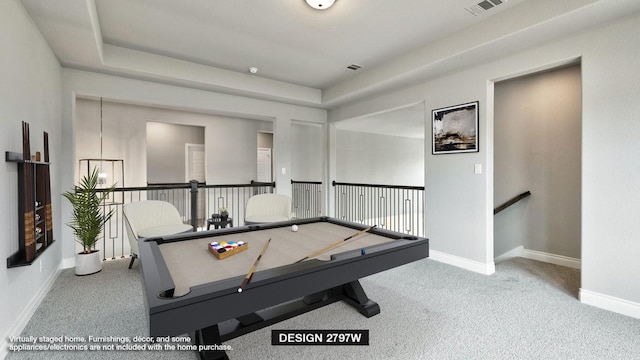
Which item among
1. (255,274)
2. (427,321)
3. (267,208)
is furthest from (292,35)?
(427,321)

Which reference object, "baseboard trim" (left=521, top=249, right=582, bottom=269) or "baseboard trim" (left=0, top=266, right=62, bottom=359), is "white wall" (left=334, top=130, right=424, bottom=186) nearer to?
"baseboard trim" (left=521, top=249, right=582, bottom=269)

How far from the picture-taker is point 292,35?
124 inches

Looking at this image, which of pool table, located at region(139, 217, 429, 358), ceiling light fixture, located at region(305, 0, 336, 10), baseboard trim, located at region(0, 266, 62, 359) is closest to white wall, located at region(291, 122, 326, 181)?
ceiling light fixture, located at region(305, 0, 336, 10)

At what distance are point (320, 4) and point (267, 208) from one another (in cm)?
263

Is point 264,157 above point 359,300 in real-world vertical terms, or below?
above

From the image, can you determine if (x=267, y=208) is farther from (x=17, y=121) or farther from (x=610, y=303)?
(x=610, y=303)

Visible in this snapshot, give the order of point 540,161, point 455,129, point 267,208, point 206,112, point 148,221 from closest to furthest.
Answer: point 148,221 → point 455,129 → point 540,161 → point 267,208 → point 206,112

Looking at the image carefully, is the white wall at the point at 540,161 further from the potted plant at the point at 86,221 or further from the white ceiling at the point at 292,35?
the potted plant at the point at 86,221

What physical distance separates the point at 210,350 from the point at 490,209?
3.19 meters

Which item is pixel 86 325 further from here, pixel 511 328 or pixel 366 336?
pixel 511 328

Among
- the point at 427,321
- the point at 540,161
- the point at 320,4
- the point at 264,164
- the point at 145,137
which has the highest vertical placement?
the point at 320,4

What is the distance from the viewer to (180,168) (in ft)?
24.3

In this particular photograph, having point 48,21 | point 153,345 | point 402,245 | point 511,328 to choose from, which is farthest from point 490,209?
point 48,21

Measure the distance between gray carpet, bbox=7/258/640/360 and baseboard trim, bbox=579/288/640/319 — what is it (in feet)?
0.26
